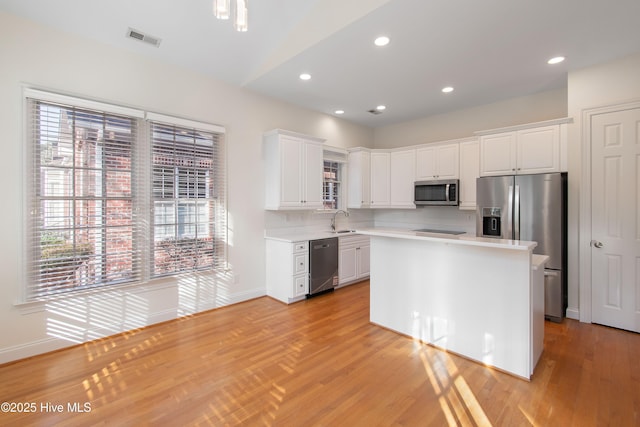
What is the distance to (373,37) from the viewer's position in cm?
287

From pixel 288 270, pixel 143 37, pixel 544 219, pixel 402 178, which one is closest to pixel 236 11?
pixel 143 37

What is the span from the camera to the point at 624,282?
3.23 meters

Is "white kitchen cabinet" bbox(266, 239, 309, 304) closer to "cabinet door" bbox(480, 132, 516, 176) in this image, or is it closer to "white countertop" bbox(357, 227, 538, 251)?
"white countertop" bbox(357, 227, 538, 251)

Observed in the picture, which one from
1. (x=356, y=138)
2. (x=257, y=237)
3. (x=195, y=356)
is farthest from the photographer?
(x=356, y=138)

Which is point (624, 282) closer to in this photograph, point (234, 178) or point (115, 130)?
point (234, 178)

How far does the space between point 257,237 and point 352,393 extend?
271 cm

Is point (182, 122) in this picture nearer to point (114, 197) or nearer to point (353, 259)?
point (114, 197)

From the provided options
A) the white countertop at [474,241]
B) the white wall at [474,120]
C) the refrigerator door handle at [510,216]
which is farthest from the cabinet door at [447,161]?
the white countertop at [474,241]

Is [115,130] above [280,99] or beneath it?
beneath

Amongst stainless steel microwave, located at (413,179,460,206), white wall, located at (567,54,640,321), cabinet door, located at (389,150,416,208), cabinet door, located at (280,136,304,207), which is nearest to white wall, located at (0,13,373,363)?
cabinet door, located at (280,136,304,207)

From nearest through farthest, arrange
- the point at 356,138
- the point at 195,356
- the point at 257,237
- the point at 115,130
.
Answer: the point at 195,356, the point at 115,130, the point at 257,237, the point at 356,138

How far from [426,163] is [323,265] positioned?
257cm

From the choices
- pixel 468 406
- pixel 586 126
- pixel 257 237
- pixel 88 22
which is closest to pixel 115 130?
pixel 88 22

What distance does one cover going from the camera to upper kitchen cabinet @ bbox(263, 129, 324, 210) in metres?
4.28
